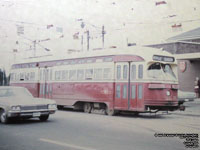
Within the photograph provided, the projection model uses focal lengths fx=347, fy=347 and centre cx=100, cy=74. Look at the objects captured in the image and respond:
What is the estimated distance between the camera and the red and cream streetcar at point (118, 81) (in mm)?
15109

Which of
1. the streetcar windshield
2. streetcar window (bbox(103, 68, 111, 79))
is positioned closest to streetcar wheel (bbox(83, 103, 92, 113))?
streetcar window (bbox(103, 68, 111, 79))

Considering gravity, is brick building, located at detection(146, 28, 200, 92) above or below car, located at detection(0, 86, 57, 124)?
above

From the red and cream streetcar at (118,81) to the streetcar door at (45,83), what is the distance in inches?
15.2

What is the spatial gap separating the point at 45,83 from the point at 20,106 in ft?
31.2

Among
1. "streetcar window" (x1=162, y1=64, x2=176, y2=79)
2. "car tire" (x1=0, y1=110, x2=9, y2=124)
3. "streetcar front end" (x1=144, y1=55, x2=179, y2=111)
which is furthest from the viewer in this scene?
"streetcar window" (x1=162, y1=64, x2=176, y2=79)

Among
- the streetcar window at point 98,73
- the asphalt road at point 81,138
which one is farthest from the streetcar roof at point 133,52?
the asphalt road at point 81,138

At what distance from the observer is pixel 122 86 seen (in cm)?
1587

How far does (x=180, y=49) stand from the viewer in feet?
97.1

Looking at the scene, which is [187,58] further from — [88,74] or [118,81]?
[118,81]

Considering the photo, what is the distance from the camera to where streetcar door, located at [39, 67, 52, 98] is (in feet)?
68.0

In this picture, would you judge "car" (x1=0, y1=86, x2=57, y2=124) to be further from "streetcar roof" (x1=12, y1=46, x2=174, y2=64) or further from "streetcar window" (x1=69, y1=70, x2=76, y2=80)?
"streetcar window" (x1=69, y1=70, x2=76, y2=80)

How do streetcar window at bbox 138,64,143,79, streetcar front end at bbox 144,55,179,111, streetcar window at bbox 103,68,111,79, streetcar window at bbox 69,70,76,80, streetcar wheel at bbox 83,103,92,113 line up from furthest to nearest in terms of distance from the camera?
streetcar window at bbox 69,70,76,80, streetcar wheel at bbox 83,103,92,113, streetcar window at bbox 103,68,111,79, streetcar window at bbox 138,64,143,79, streetcar front end at bbox 144,55,179,111

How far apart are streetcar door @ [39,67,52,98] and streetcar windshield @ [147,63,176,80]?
7.50 m

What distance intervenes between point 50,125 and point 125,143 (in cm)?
402
